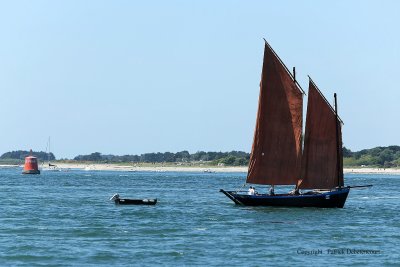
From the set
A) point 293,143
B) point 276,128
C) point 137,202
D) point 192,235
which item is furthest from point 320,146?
point 192,235

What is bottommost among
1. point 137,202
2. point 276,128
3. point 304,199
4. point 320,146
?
point 137,202

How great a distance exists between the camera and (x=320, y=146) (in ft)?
285

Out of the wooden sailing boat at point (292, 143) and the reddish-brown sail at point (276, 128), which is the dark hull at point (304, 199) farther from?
the reddish-brown sail at point (276, 128)

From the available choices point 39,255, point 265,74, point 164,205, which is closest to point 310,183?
point 265,74

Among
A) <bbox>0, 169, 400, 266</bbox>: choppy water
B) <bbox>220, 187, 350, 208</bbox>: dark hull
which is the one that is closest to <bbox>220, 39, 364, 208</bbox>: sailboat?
<bbox>220, 187, 350, 208</bbox>: dark hull

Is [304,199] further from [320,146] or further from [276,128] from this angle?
[276,128]

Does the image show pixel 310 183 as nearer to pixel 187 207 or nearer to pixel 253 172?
pixel 253 172

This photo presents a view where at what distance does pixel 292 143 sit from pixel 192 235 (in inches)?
870

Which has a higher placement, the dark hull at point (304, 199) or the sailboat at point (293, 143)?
the sailboat at point (293, 143)

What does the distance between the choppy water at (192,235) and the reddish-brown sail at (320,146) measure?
276cm

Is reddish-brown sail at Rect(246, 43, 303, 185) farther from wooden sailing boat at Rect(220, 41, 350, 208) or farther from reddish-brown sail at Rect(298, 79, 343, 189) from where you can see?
reddish-brown sail at Rect(298, 79, 343, 189)

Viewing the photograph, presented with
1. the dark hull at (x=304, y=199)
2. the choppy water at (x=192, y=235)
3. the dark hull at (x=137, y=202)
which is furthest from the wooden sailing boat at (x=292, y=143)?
the dark hull at (x=137, y=202)

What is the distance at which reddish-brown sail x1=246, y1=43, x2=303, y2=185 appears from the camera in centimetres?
8544

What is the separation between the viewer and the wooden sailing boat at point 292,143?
8569 centimetres
